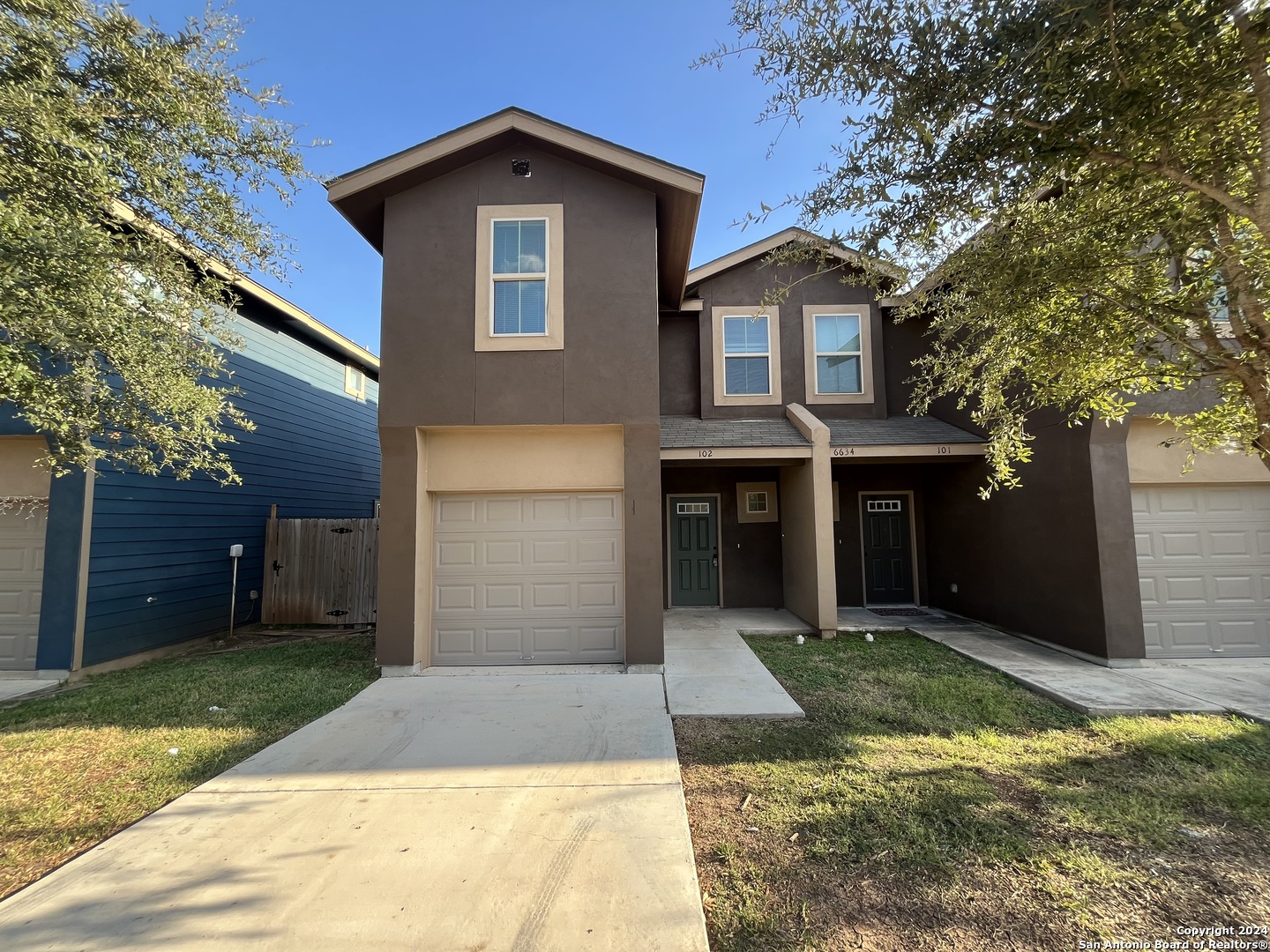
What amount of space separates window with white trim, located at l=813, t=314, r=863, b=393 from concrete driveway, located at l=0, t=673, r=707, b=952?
7.77 meters

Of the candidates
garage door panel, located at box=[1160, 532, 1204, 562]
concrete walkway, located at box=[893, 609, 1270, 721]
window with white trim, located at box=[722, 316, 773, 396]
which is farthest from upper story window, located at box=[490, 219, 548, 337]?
garage door panel, located at box=[1160, 532, 1204, 562]

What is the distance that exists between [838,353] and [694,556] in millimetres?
4741

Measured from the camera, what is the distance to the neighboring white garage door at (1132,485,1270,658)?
687 centimetres

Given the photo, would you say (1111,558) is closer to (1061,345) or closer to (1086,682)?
(1086,682)

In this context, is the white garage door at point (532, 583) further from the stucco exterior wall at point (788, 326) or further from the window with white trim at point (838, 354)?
the window with white trim at point (838, 354)

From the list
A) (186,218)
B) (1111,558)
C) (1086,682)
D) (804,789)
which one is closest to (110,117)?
(186,218)

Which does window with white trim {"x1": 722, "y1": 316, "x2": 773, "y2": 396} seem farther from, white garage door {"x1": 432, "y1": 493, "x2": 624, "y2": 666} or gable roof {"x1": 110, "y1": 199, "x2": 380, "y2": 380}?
gable roof {"x1": 110, "y1": 199, "x2": 380, "y2": 380}

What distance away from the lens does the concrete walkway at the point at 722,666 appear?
5309mm

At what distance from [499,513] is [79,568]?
16.9 ft

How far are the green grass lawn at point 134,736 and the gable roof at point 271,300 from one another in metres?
4.31

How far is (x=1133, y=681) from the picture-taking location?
5.94 metres

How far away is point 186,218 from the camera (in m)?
4.81

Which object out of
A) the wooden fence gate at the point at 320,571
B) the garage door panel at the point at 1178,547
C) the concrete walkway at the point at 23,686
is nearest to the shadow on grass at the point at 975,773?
the garage door panel at the point at 1178,547

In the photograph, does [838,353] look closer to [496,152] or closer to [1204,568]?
[1204,568]
